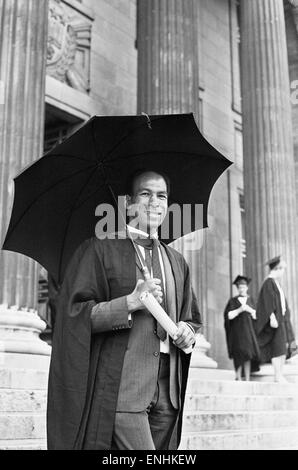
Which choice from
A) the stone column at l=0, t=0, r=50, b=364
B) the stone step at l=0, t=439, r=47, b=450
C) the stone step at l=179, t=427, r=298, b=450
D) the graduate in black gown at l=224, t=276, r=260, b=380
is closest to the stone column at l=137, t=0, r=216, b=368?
the graduate in black gown at l=224, t=276, r=260, b=380

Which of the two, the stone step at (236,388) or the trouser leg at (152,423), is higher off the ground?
the stone step at (236,388)

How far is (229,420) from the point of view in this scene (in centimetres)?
786

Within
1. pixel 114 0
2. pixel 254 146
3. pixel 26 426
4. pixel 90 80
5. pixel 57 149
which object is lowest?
pixel 26 426

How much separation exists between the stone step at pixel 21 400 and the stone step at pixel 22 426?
0.13 metres

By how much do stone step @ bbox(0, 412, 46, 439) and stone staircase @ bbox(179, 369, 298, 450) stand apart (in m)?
1.64

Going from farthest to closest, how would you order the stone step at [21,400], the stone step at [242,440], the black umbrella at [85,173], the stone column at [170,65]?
the stone column at [170,65] < the stone step at [242,440] < the stone step at [21,400] < the black umbrella at [85,173]

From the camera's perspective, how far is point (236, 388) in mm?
10148

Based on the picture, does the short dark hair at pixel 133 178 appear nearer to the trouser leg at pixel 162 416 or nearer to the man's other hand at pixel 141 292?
the man's other hand at pixel 141 292

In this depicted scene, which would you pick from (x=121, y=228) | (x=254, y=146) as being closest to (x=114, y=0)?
(x=254, y=146)

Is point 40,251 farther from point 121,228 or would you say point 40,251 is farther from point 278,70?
point 278,70

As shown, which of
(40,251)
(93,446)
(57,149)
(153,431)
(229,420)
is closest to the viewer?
(93,446)

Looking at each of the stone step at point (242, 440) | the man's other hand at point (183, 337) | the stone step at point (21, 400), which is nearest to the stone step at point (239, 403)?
the stone step at point (242, 440)

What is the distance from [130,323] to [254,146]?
516 inches

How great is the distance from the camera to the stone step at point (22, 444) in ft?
17.2
